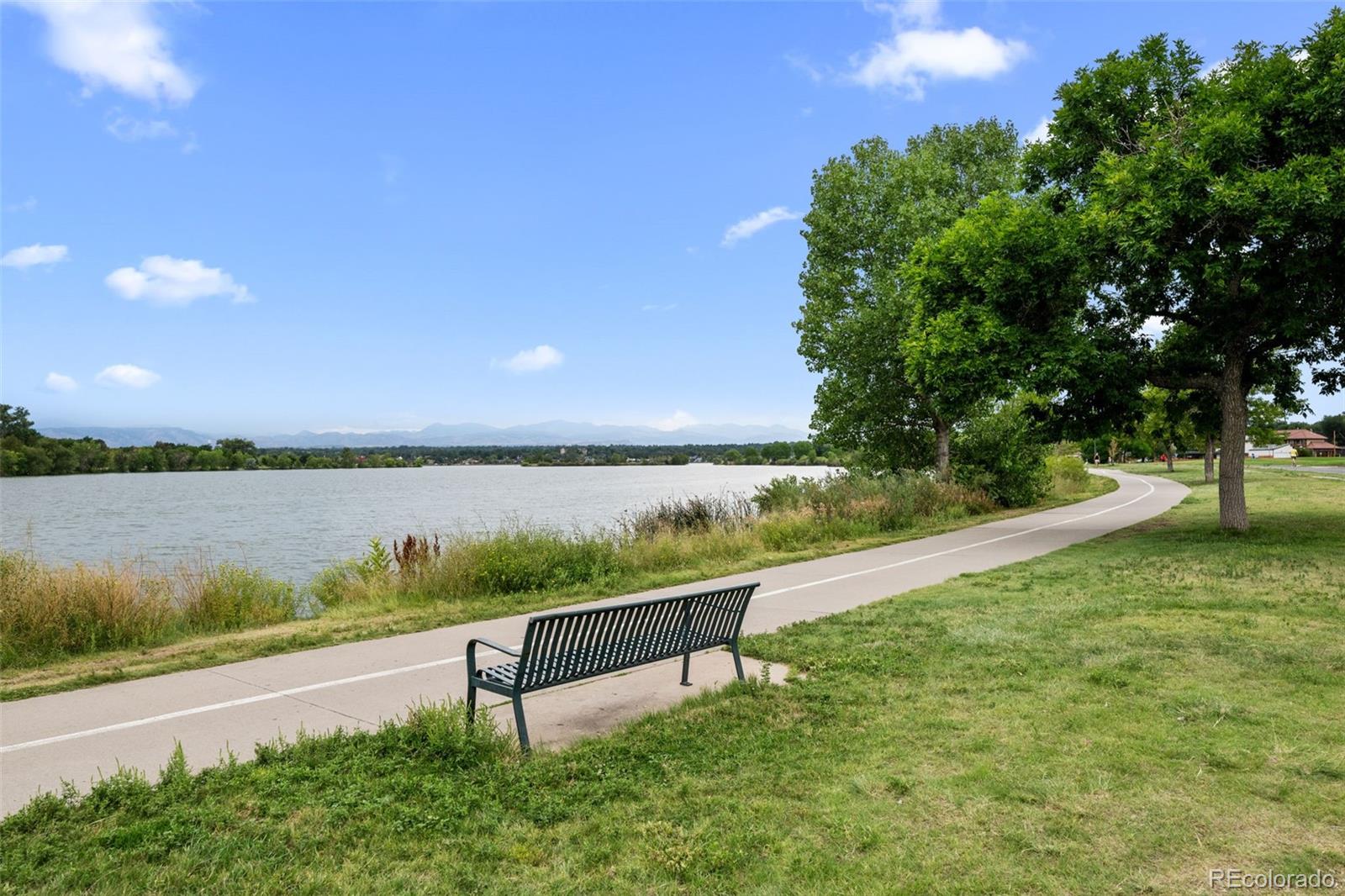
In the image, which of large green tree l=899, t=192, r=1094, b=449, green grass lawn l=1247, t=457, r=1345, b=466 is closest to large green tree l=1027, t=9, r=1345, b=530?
large green tree l=899, t=192, r=1094, b=449

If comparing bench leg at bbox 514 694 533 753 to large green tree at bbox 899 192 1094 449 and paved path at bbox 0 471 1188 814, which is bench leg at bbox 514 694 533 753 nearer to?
paved path at bbox 0 471 1188 814

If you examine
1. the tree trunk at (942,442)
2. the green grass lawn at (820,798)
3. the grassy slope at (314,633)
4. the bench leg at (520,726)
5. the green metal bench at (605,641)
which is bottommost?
the grassy slope at (314,633)

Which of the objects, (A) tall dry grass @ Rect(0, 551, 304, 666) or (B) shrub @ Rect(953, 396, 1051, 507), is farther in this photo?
(B) shrub @ Rect(953, 396, 1051, 507)

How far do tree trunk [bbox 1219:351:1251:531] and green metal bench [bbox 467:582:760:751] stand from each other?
47.1ft

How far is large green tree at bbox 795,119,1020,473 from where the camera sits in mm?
26047

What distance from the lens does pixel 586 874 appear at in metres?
3.45

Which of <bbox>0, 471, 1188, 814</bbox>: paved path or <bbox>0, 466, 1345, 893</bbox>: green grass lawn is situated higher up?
<bbox>0, 466, 1345, 893</bbox>: green grass lawn

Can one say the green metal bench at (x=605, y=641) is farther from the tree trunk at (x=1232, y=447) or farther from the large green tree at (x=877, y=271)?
the large green tree at (x=877, y=271)

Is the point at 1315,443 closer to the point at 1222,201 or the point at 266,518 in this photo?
the point at 1222,201

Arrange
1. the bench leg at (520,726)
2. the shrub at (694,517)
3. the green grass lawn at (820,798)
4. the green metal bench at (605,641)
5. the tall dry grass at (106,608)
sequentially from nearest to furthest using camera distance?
the green grass lawn at (820,798) < the bench leg at (520,726) < the green metal bench at (605,641) < the tall dry grass at (106,608) < the shrub at (694,517)

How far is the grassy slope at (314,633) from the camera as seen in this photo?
707 centimetres

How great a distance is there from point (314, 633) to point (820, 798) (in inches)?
259

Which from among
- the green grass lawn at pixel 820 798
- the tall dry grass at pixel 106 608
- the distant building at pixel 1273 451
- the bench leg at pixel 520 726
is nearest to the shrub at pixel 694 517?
the tall dry grass at pixel 106 608

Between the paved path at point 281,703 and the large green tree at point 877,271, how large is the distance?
693 inches
